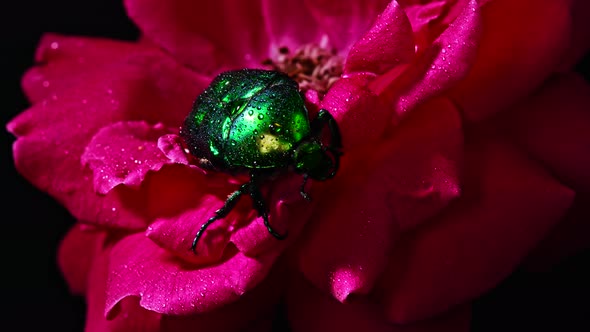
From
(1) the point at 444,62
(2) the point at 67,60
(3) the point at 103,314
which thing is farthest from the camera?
(2) the point at 67,60

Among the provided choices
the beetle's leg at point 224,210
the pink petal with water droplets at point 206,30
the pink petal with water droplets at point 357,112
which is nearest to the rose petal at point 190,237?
the beetle's leg at point 224,210

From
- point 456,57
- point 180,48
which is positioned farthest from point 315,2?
point 456,57

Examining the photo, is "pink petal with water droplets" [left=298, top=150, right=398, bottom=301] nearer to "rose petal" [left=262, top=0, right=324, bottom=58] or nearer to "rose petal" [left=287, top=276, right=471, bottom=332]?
"rose petal" [left=287, top=276, right=471, bottom=332]

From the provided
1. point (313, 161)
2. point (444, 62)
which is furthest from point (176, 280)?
point (444, 62)

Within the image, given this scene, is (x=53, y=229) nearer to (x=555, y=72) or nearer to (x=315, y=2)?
(x=315, y=2)

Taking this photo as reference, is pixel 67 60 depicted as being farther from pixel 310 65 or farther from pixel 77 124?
pixel 310 65

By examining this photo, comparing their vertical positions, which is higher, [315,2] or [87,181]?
[315,2]

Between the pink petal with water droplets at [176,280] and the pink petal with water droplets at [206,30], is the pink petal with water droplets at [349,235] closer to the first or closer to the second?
the pink petal with water droplets at [176,280]
